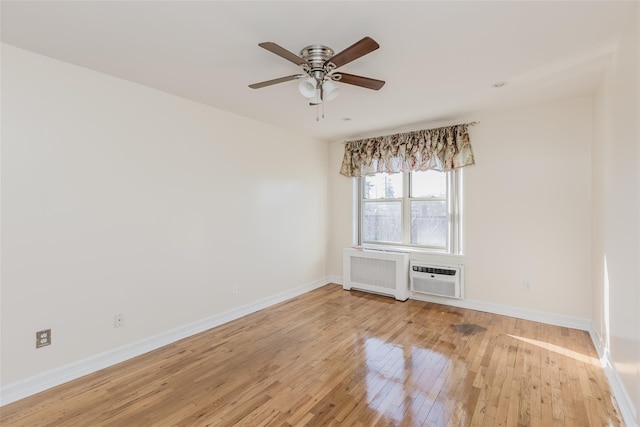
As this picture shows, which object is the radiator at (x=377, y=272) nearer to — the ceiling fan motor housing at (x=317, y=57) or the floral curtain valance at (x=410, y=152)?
the floral curtain valance at (x=410, y=152)

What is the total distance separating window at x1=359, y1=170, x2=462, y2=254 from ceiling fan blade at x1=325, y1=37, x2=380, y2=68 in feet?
8.73

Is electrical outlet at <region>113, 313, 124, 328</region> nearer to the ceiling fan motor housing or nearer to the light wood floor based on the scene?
the light wood floor

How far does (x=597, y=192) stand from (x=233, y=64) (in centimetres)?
357

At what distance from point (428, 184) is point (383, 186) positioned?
0.72 metres

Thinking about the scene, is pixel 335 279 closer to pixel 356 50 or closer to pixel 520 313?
pixel 520 313

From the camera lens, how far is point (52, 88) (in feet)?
7.39

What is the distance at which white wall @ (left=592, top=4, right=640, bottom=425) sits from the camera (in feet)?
5.45

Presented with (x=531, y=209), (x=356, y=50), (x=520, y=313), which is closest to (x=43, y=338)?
(x=356, y=50)

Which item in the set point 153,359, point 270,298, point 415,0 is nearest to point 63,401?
point 153,359

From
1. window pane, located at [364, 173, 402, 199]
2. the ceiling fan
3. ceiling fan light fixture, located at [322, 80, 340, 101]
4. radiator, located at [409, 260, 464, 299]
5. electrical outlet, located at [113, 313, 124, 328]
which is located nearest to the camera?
the ceiling fan

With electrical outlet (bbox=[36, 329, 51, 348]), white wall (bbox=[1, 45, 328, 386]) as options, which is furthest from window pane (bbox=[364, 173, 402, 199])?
electrical outlet (bbox=[36, 329, 51, 348])

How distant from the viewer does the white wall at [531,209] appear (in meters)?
3.17

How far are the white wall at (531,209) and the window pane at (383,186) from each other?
101 centimetres

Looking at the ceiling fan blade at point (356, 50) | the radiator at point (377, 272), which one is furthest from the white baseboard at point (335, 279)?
the ceiling fan blade at point (356, 50)
